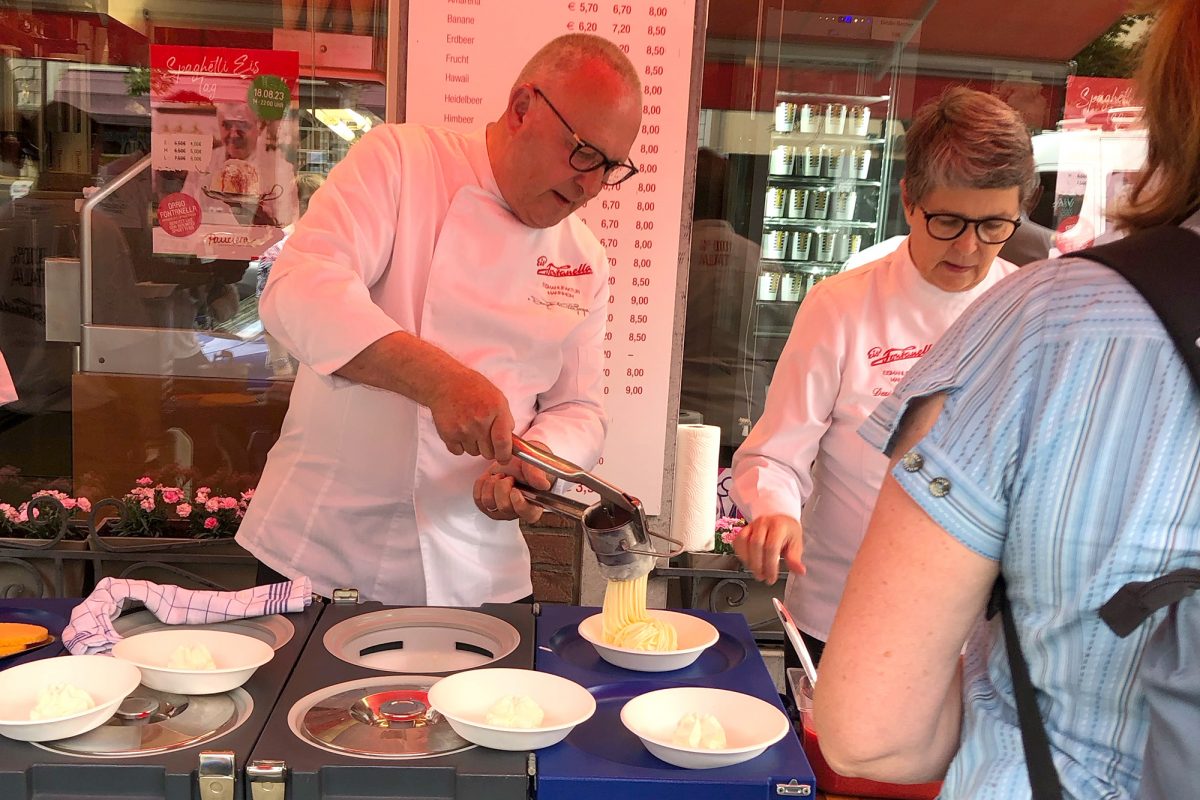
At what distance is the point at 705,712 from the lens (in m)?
Result: 1.37

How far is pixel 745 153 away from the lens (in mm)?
3494

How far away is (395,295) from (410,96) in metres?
1.09

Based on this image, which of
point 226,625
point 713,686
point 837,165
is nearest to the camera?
point 713,686

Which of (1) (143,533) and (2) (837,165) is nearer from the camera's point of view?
(1) (143,533)

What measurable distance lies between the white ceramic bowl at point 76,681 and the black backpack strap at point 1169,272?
3.74 feet

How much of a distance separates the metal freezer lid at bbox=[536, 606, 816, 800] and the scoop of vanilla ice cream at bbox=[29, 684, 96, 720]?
0.54 m

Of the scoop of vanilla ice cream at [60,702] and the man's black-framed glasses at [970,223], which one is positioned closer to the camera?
the scoop of vanilla ice cream at [60,702]

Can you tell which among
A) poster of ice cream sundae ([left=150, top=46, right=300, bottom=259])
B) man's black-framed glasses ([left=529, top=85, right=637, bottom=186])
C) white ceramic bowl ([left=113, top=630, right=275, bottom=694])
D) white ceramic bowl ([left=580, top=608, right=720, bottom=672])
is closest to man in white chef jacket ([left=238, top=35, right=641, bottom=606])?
man's black-framed glasses ([left=529, top=85, right=637, bottom=186])

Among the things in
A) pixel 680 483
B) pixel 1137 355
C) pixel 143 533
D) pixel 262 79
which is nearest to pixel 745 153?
pixel 680 483

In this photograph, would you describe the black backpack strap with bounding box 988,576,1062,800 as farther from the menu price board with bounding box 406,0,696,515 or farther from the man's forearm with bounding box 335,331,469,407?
the menu price board with bounding box 406,0,696,515

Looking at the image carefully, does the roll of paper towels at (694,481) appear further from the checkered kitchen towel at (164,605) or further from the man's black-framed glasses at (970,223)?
the checkered kitchen towel at (164,605)

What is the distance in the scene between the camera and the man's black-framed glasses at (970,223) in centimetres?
198

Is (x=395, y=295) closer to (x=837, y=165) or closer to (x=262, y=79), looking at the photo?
(x=262, y=79)

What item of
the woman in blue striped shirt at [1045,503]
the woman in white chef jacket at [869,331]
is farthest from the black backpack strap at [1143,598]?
the woman in white chef jacket at [869,331]
